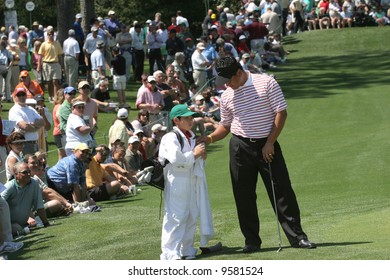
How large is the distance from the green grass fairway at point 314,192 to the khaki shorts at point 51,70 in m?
2.39

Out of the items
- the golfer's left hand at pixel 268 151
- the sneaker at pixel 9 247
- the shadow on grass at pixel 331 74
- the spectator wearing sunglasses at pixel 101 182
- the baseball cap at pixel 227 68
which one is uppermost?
the baseball cap at pixel 227 68

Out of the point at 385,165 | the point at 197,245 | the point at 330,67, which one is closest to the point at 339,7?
the point at 330,67

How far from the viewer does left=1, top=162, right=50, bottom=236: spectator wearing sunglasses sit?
14680mm

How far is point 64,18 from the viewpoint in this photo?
36.0 metres

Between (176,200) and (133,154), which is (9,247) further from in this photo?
(133,154)

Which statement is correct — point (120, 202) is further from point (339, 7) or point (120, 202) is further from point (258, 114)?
point (339, 7)

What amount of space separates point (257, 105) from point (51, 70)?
64.3 ft

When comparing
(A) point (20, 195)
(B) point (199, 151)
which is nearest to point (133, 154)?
(A) point (20, 195)

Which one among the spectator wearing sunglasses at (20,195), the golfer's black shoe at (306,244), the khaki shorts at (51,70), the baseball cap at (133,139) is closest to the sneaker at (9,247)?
the spectator wearing sunglasses at (20,195)

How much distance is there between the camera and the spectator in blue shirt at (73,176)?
17344 mm

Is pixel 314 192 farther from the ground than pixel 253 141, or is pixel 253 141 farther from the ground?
pixel 253 141

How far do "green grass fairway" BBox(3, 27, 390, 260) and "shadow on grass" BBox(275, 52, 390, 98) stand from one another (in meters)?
0.04

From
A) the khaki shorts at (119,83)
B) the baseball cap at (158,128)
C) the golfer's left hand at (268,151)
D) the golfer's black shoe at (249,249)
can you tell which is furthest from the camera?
the khaki shorts at (119,83)

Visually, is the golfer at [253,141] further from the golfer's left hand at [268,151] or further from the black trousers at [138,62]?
the black trousers at [138,62]
